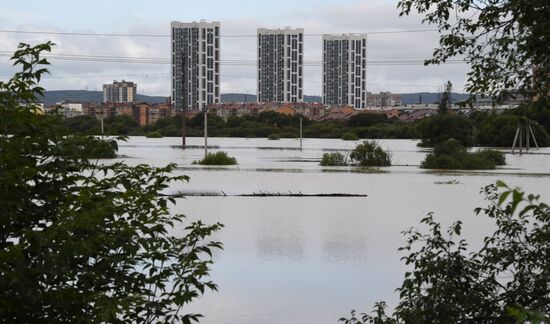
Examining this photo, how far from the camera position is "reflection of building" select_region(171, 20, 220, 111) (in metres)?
82.4

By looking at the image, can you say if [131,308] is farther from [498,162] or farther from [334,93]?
[334,93]

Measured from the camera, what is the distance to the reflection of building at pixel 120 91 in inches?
4628

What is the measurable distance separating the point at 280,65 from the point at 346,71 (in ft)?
43.9

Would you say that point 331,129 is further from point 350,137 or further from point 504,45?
→ point 504,45

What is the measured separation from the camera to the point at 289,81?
11625 cm

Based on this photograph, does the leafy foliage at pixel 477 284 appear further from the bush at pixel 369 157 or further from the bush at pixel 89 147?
the bush at pixel 369 157

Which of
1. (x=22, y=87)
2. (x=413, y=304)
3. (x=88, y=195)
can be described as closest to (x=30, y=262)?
(x=88, y=195)

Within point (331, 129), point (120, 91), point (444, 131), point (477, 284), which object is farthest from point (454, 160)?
point (120, 91)

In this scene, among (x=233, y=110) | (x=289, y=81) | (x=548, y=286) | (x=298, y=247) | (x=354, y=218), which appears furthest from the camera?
(x=289, y=81)

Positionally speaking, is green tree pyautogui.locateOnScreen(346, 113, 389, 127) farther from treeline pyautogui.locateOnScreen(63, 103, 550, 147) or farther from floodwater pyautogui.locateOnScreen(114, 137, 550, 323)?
floodwater pyautogui.locateOnScreen(114, 137, 550, 323)

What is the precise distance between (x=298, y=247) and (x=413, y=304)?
4712 mm

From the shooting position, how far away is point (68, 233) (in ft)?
10.3

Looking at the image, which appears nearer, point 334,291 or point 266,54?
point 334,291

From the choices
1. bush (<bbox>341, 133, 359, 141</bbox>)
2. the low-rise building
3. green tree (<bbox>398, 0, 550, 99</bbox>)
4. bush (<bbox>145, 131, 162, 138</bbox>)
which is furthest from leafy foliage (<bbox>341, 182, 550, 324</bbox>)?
the low-rise building
